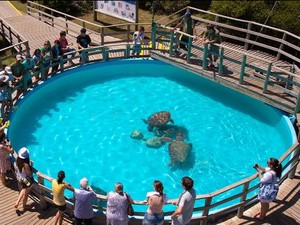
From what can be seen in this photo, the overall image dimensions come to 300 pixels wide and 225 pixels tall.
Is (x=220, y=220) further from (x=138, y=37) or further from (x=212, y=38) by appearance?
(x=138, y=37)

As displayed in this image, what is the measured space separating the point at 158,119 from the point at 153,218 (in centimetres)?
596

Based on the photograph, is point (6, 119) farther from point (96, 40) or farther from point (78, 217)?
point (96, 40)

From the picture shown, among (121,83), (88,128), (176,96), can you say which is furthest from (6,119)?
(176,96)

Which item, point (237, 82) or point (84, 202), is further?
point (237, 82)

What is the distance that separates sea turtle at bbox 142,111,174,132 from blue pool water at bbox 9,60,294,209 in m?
0.30

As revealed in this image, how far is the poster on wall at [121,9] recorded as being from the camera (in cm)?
2036

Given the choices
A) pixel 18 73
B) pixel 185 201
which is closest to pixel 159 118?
pixel 18 73

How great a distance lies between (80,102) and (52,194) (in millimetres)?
6233

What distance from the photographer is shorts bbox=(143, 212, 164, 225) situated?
8383 millimetres

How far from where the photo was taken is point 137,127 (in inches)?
559

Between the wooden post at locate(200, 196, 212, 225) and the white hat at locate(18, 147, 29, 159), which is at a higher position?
the white hat at locate(18, 147, 29, 159)

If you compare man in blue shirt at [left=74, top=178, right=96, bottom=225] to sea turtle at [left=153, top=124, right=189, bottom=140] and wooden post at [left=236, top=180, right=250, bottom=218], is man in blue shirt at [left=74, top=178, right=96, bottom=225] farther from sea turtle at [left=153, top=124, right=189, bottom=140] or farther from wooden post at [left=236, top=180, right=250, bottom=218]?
sea turtle at [left=153, top=124, right=189, bottom=140]

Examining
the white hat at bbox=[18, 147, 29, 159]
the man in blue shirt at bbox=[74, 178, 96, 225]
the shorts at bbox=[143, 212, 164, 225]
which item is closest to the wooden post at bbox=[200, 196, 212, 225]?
the shorts at bbox=[143, 212, 164, 225]

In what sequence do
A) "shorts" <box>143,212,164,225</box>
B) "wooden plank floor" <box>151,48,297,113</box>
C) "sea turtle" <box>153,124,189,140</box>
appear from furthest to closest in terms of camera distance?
"sea turtle" <box>153,124,189,140</box>, "wooden plank floor" <box>151,48,297,113</box>, "shorts" <box>143,212,164,225</box>
